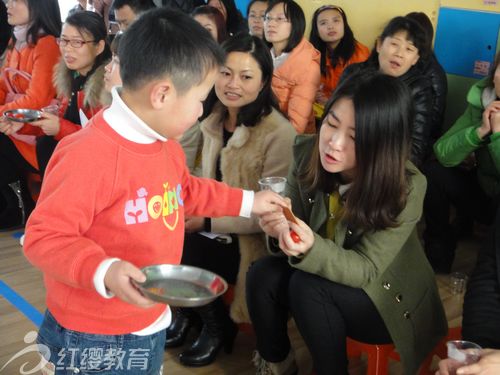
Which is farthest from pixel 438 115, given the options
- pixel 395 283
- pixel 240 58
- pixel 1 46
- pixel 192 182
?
pixel 1 46

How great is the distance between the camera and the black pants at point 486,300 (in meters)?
1.51

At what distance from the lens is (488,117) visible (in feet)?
7.97

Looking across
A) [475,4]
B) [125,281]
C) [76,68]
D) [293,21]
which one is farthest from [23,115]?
[475,4]

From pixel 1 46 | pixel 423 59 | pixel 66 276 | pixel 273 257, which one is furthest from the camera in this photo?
pixel 1 46

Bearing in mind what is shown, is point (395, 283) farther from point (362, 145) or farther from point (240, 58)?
point (240, 58)

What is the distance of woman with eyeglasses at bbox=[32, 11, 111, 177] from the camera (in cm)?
286

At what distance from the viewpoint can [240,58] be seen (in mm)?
2141

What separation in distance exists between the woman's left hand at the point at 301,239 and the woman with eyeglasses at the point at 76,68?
1548 mm

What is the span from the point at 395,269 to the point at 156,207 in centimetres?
78

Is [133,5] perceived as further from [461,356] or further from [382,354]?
[461,356]

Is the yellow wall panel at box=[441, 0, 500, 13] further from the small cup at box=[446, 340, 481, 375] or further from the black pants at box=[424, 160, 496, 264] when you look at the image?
the small cup at box=[446, 340, 481, 375]

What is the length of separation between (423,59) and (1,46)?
8.71ft

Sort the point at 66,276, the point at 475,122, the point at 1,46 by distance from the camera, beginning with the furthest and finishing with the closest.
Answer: the point at 1,46 < the point at 475,122 < the point at 66,276

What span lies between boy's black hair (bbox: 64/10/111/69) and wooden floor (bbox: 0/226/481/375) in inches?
42.9
